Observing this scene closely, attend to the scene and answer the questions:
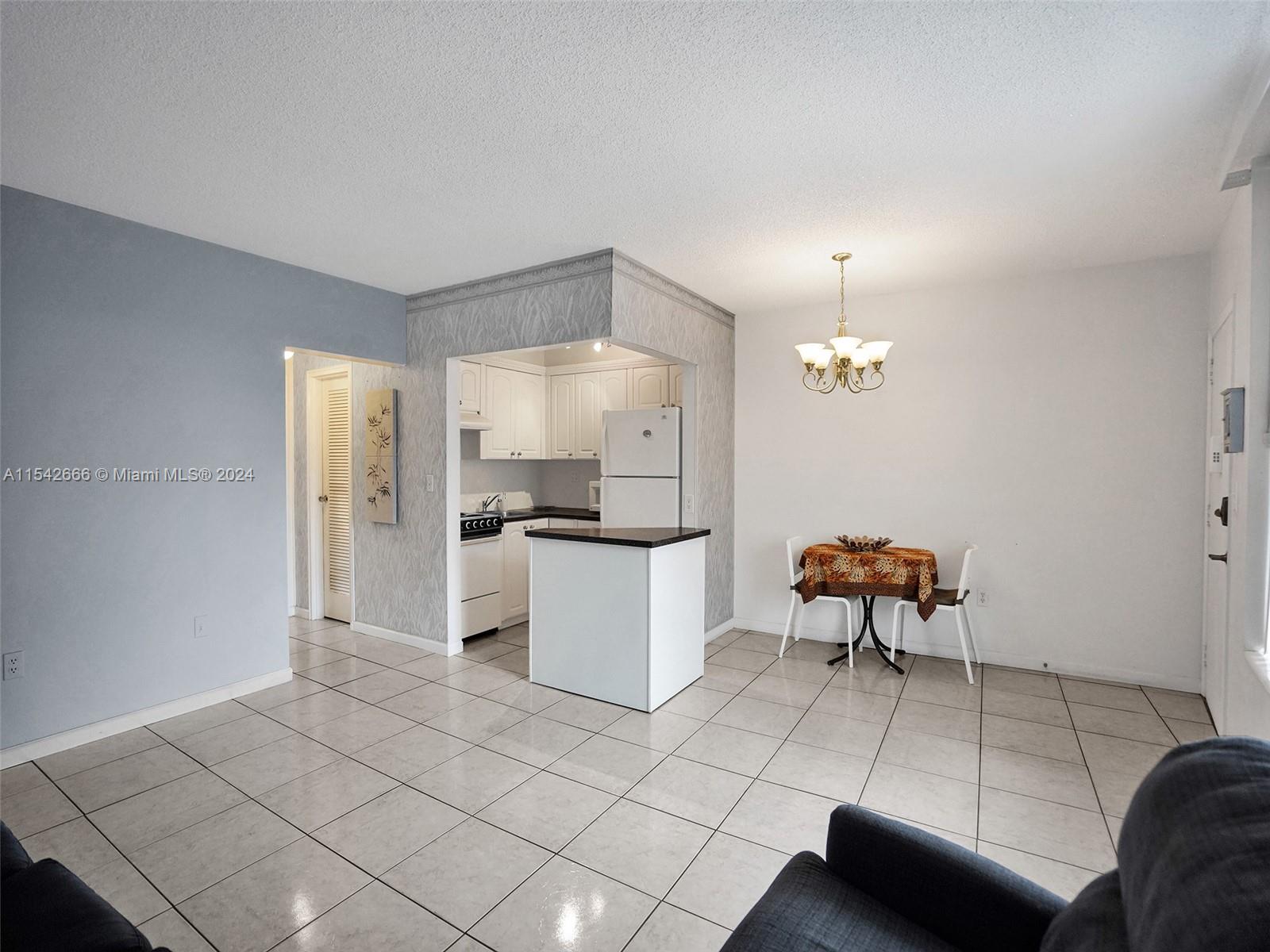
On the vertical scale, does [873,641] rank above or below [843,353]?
below

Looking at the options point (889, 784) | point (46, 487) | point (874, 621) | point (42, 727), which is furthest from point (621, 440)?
point (42, 727)

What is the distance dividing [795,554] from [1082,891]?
11.6 feet

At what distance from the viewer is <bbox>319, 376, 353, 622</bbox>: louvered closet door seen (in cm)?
520

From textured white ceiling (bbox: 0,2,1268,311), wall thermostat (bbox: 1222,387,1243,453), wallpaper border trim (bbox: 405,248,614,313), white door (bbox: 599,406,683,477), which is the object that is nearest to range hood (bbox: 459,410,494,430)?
wallpaper border trim (bbox: 405,248,614,313)

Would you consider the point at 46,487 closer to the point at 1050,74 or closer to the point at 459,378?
the point at 459,378

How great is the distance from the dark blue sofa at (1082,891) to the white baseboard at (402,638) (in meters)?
3.52

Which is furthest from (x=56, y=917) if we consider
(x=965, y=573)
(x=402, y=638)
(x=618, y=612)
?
(x=965, y=573)

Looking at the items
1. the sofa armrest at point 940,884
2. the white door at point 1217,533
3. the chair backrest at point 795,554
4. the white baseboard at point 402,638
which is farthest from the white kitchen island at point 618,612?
the white door at point 1217,533

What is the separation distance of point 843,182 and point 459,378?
3.04 metres

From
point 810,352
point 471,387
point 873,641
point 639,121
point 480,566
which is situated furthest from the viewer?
point 471,387

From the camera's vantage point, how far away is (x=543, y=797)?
2.59m

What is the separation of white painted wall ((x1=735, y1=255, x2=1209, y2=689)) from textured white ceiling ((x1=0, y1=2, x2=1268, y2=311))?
59 cm

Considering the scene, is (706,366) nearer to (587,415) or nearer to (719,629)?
(587,415)

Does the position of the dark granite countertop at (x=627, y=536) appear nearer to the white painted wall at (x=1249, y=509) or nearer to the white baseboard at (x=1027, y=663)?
the white baseboard at (x=1027, y=663)
